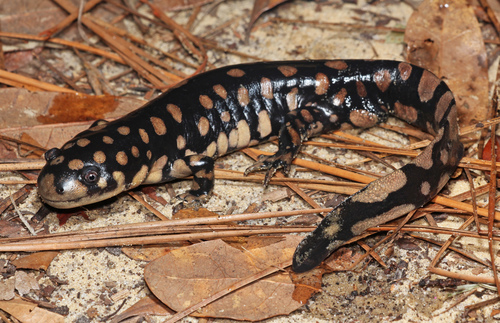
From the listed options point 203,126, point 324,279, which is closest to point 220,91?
point 203,126

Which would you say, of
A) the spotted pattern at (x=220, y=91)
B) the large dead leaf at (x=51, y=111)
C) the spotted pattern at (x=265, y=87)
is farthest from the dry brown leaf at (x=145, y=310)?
the spotted pattern at (x=265, y=87)

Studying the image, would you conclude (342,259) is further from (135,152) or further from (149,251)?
(135,152)

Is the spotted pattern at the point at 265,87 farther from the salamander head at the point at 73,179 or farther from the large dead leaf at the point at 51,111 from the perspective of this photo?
the salamander head at the point at 73,179

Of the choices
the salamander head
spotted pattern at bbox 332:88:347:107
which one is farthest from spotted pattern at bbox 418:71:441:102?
the salamander head

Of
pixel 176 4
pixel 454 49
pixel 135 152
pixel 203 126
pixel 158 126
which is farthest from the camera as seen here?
pixel 176 4

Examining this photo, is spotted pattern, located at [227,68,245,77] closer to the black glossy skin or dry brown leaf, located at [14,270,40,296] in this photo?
the black glossy skin
